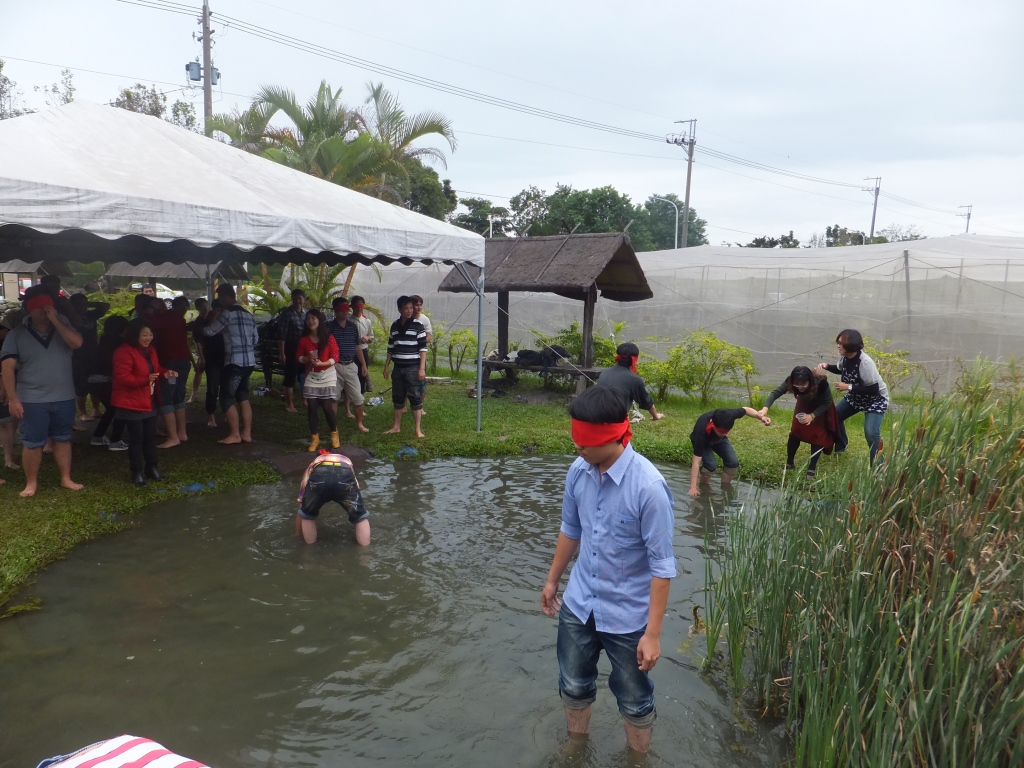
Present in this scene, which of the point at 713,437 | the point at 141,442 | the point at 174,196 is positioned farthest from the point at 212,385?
the point at 713,437

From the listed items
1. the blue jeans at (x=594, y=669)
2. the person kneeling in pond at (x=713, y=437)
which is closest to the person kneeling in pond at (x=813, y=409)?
the person kneeling in pond at (x=713, y=437)

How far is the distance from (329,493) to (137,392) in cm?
261

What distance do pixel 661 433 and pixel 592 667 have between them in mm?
7062

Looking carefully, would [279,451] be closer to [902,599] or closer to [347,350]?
[347,350]

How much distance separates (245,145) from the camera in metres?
17.2

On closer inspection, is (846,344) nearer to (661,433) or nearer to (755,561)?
(661,433)

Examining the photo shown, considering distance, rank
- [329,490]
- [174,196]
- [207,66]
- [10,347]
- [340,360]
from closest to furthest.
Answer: [329,490] → [10,347] → [174,196] → [340,360] → [207,66]

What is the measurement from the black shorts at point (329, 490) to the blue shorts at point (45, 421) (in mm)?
2551

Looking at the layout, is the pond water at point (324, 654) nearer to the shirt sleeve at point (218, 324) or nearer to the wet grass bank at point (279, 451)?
the wet grass bank at point (279, 451)

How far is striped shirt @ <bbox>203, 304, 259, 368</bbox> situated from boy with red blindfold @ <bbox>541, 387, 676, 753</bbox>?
6187 millimetres

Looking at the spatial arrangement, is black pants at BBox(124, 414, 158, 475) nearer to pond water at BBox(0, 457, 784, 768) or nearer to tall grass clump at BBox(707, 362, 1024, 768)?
pond water at BBox(0, 457, 784, 768)

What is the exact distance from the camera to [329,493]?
18.5ft

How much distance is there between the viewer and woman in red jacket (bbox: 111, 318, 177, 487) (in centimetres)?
Result: 674

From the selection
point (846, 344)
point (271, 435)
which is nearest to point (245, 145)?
point (271, 435)
